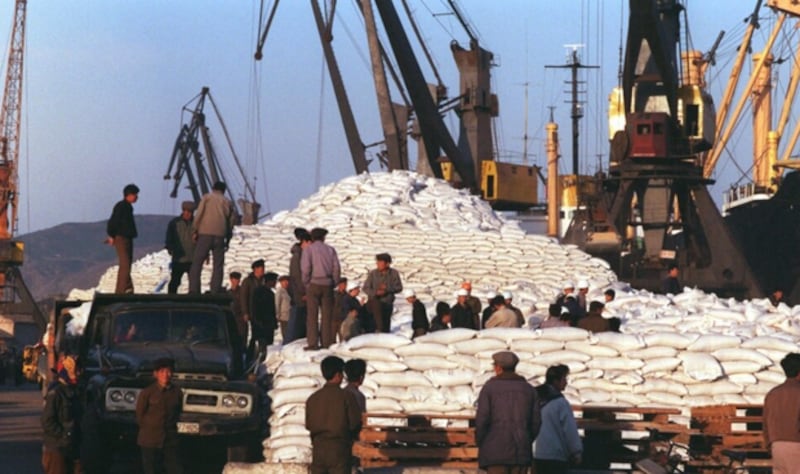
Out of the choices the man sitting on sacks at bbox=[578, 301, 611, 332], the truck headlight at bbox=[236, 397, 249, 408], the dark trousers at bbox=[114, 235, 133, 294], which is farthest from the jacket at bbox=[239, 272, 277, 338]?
the truck headlight at bbox=[236, 397, 249, 408]

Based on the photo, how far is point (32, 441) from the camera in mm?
20406

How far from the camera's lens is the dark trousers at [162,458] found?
12844 millimetres

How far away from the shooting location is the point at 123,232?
20062mm

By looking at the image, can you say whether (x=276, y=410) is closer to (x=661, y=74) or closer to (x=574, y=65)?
(x=661, y=74)

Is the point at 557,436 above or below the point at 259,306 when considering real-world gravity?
below

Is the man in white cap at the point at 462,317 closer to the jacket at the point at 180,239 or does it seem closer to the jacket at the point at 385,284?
the jacket at the point at 385,284

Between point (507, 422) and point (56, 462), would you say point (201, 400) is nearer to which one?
point (56, 462)

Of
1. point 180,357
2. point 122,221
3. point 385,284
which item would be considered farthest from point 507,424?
point 122,221

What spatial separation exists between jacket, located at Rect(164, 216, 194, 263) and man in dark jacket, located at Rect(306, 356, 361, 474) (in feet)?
30.9

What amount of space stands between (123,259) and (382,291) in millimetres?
3033

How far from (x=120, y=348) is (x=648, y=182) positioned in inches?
1362

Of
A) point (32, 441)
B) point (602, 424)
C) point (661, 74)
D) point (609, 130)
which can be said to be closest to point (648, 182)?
point (661, 74)

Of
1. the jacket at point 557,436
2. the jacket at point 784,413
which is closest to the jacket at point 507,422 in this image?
the jacket at point 557,436

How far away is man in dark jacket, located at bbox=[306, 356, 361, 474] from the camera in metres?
11.9
